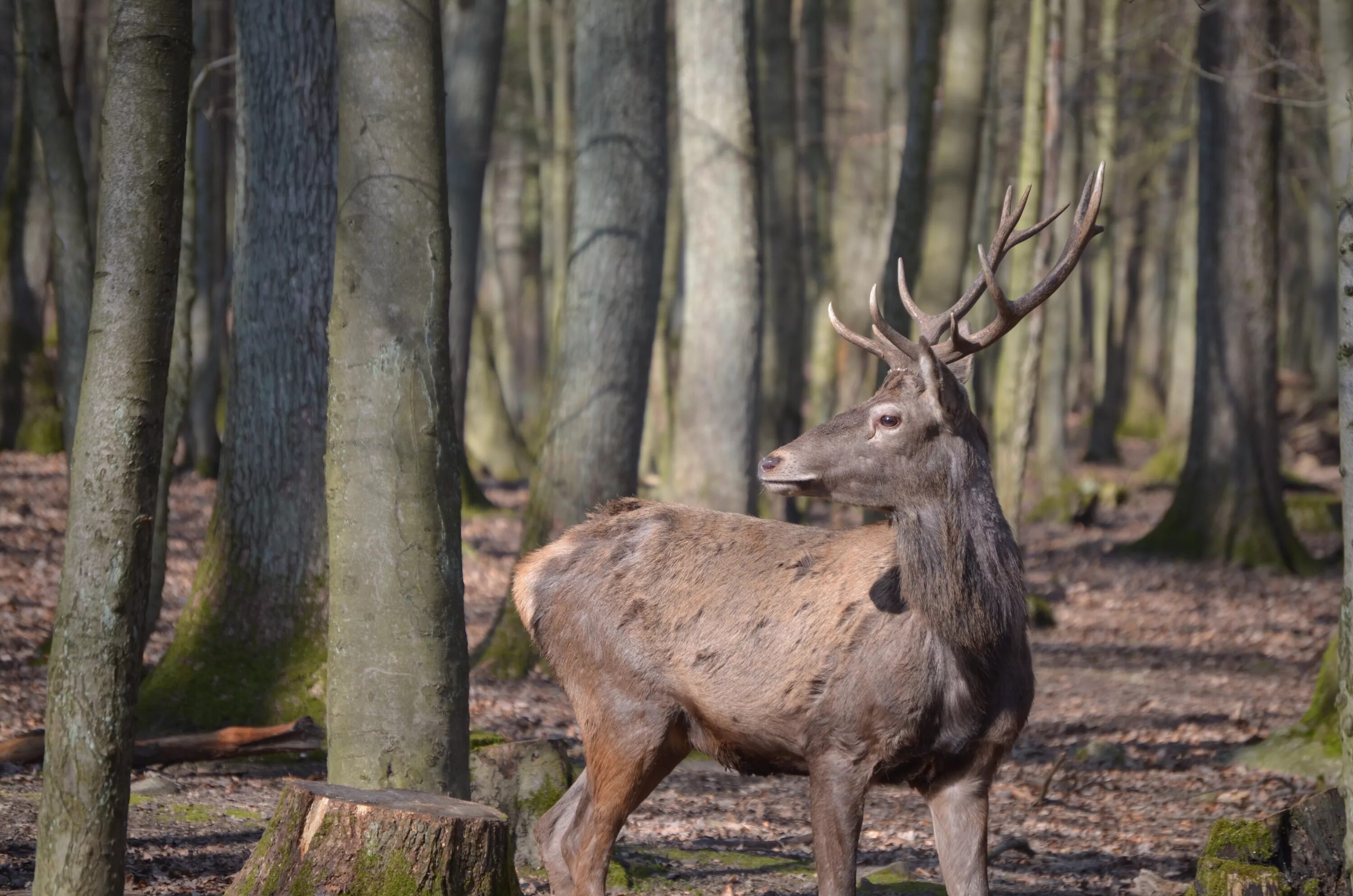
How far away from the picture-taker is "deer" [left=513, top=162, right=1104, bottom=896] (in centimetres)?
499

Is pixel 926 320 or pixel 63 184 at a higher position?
pixel 63 184

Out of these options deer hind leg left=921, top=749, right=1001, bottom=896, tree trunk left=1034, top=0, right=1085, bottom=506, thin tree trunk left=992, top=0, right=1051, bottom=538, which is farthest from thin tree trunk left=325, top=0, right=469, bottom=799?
tree trunk left=1034, top=0, right=1085, bottom=506

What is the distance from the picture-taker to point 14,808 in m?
5.88

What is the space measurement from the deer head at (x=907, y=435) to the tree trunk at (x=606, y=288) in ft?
13.9

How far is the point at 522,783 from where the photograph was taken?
6098 mm

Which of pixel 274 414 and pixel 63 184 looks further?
pixel 63 184

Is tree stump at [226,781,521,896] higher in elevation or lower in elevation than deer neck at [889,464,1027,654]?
lower

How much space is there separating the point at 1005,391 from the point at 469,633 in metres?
7.02

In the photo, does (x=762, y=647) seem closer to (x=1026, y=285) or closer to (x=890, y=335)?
(x=890, y=335)

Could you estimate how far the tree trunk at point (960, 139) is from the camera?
1395 cm

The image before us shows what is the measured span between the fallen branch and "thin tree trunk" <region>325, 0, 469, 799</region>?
6.91 ft

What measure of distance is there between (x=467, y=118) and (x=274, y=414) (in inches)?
288

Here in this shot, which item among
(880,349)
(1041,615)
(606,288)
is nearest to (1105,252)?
(1041,615)

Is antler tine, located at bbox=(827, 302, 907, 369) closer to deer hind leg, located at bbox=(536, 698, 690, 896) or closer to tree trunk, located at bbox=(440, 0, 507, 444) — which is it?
deer hind leg, located at bbox=(536, 698, 690, 896)
